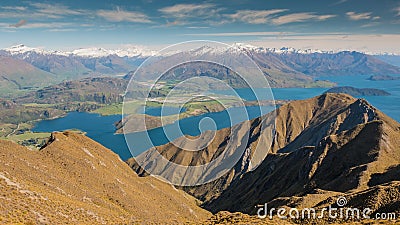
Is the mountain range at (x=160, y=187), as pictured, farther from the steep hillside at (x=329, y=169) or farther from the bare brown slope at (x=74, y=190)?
the steep hillside at (x=329, y=169)

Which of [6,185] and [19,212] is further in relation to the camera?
[6,185]

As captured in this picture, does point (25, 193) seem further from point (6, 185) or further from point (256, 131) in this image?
point (256, 131)

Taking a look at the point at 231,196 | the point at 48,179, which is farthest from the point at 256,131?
the point at 48,179

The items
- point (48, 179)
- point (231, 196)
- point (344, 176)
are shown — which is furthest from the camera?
→ point (231, 196)

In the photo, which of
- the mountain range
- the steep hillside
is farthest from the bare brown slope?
the steep hillside

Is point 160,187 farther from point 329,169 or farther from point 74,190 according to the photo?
point 329,169

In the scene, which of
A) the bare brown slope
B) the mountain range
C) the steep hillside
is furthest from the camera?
the steep hillside

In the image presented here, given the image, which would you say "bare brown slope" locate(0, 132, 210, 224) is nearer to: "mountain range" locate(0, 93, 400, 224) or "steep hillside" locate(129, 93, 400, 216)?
"mountain range" locate(0, 93, 400, 224)

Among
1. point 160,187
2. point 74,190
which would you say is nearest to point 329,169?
point 160,187
